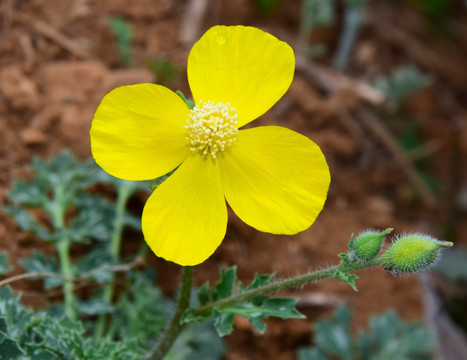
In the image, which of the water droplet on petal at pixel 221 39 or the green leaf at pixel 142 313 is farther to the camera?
the green leaf at pixel 142 313

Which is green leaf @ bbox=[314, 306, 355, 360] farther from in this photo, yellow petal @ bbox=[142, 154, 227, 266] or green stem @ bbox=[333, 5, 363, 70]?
green stem @ bbox=[333, 5, 363, 70]

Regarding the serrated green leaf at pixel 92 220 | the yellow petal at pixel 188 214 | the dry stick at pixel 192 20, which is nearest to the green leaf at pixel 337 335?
the serrated green leaf at pixel 92 220

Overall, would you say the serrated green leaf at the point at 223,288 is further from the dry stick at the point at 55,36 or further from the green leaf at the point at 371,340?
the dry stick at the point at 55,36

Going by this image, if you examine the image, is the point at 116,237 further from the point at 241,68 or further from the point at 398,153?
the point at 398,153

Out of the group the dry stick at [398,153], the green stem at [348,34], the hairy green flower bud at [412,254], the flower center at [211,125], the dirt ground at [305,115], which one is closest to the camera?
the hairy green flower bud at [412,254]

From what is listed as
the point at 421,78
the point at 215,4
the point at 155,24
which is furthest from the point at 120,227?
the point at 421,78

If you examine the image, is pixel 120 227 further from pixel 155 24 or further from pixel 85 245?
pixel 155 24
